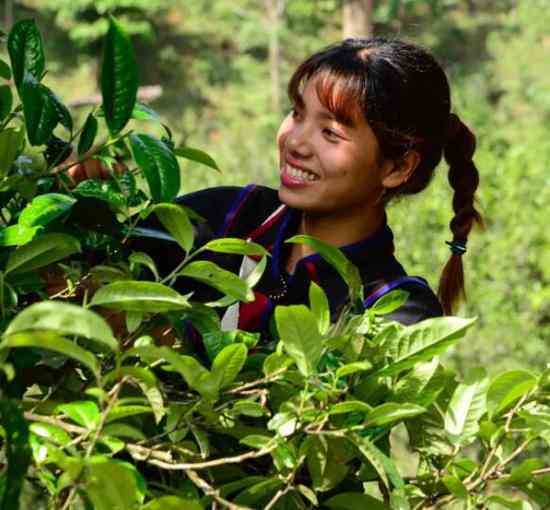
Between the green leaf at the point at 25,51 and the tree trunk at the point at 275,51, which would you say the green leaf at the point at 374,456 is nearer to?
the green leaf at the point at 25,51

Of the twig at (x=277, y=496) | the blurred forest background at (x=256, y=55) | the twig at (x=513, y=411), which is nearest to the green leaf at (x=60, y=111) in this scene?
the twig at (x=277, y=496)

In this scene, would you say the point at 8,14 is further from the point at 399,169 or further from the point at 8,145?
the point at 8,145

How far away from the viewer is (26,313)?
76 centimetres

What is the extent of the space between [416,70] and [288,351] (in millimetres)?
847

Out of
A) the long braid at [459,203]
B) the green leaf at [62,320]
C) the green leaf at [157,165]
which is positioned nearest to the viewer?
the green leaf at [62,320]

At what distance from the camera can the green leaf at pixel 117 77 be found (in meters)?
0.92

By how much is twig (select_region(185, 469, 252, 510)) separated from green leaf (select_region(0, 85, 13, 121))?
425 mm

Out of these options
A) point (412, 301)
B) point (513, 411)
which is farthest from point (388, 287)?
point (513, 411)

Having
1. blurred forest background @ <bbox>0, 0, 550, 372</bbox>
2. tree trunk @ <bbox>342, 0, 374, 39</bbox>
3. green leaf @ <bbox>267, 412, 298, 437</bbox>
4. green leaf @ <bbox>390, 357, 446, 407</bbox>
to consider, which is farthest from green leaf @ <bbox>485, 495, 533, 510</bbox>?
tree trunk @ <bbox>342, 0, 374, 39</bbox>

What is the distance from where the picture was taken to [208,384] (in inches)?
37.7

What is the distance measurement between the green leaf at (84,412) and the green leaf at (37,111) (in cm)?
31

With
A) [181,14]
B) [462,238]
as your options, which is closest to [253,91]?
[181,14]

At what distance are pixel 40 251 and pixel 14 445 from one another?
0.24 meters

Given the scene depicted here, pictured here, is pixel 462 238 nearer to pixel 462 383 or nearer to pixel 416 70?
pixel 416 70
